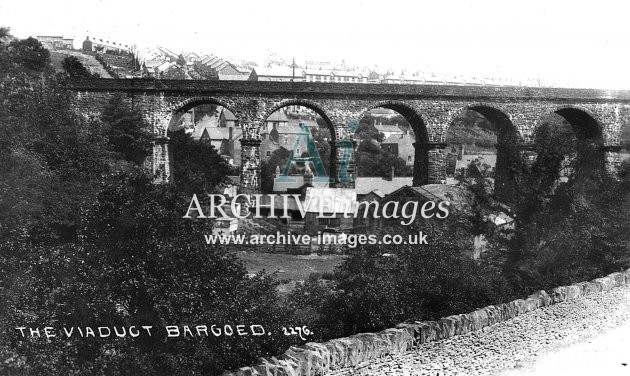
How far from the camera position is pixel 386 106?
102ft

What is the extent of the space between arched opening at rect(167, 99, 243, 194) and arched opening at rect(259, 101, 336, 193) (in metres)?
2.81

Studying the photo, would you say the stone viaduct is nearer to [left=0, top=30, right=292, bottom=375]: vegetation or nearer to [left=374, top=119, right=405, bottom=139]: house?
[left=0, top=30, right=292, bottom=375]: vegetation

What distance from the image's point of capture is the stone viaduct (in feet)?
92.9

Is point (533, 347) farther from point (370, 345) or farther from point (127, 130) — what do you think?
point (127, 130)

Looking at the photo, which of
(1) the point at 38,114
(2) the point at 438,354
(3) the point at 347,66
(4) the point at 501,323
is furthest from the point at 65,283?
(3) the point at 347,66

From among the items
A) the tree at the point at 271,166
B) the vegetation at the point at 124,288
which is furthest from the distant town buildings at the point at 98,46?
the vegetation at the point at 124,288

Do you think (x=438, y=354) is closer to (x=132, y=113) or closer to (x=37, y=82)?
(x=132, y=113)

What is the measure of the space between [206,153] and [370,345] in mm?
34418

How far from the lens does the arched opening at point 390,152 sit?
31.5 meters

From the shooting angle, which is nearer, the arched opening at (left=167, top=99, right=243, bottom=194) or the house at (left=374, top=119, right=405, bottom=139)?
the arched opening at (left=167, top=99, right=243, bottom=194)

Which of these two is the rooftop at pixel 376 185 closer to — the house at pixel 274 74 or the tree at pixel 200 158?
the tree at pixel 200 158

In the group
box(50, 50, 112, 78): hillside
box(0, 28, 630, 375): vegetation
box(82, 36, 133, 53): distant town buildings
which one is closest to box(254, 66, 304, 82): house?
box(82, 36, 133, 53): distant town buildings

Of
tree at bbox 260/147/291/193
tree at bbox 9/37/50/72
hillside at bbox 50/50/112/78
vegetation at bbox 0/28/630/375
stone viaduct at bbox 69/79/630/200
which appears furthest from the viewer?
hillside at bbox 50/50/112/78

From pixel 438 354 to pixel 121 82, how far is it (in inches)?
916
